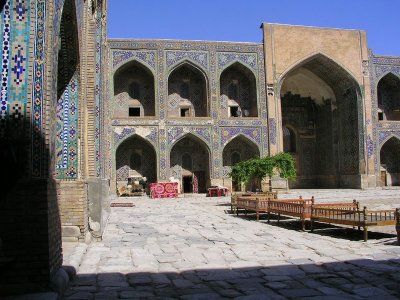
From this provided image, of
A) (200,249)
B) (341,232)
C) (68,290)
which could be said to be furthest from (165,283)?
(341,232)

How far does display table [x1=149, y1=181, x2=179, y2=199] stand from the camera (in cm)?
1998

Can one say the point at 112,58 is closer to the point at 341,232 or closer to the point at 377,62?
the point at 377,62

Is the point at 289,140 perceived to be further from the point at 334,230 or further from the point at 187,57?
the point at 334,230

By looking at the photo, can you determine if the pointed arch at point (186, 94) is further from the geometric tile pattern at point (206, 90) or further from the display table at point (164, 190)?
the display table at point (164, 190)

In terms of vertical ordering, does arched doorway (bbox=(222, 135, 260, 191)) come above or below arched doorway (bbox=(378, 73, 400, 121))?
below

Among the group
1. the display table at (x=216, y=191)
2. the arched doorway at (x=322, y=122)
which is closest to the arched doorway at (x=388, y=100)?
the arched doorway at (x=322, y=122)

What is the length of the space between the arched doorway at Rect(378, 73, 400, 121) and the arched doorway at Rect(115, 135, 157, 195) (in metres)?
14.2

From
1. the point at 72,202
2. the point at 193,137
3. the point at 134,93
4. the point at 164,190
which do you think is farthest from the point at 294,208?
the point at 134,93

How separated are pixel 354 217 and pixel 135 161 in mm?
17295

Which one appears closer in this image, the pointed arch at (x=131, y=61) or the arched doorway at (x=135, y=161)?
the pointed arch at (x=131, y=61)

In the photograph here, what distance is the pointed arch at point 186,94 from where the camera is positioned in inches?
946

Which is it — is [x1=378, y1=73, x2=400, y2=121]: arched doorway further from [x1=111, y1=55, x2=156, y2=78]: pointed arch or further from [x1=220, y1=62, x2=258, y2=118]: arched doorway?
[x1=111, y1=55, x2=156, y2=78]: pointed arch

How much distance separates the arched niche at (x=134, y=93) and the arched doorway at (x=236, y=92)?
12.9ft

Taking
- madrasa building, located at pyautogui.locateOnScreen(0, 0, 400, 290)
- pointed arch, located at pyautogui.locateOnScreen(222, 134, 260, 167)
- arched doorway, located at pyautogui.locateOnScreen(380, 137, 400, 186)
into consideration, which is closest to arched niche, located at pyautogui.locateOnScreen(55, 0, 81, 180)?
madrasa building, located at pyautogui.locateOnScreen(0, 0, 400, 290)
